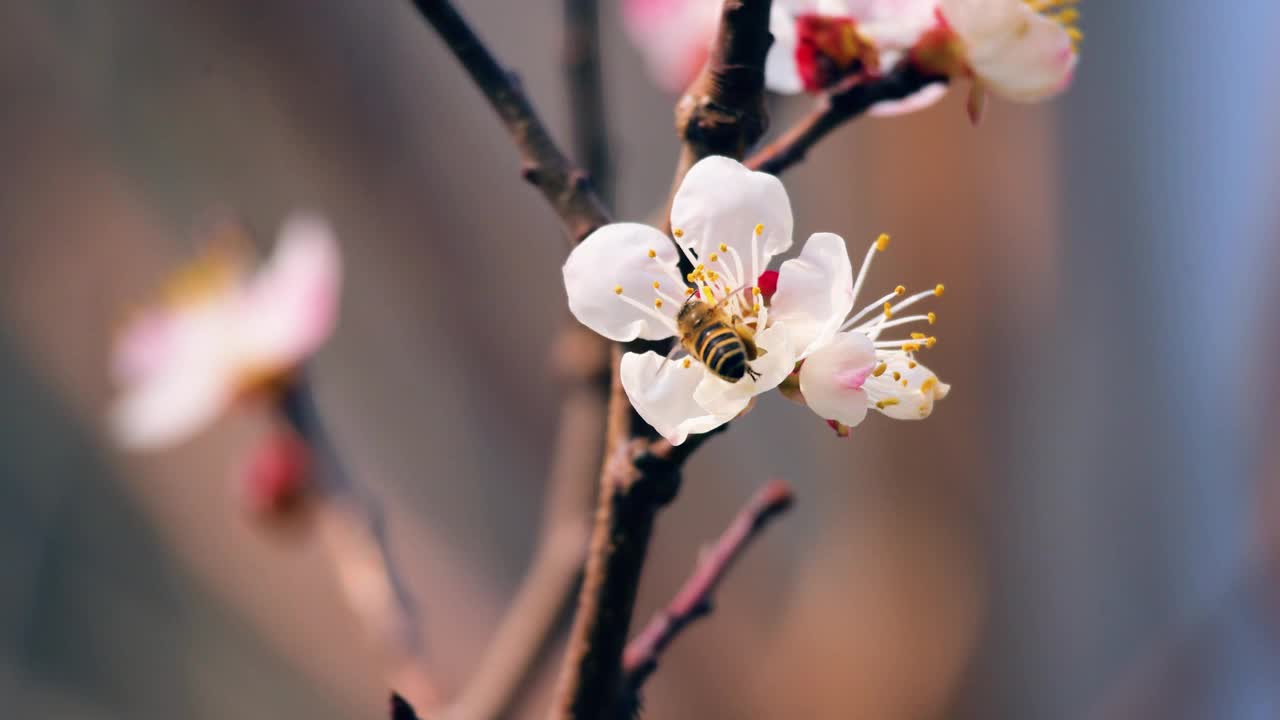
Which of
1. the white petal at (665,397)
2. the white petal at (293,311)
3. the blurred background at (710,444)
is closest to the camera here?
the white petal at (665,397)

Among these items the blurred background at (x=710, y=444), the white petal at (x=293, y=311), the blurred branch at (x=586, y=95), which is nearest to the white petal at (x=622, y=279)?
the blurred branch at (x=586, y=95)

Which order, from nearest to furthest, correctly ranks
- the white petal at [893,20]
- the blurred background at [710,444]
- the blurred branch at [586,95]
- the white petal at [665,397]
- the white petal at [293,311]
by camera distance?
the white petal at [665,397], the white petal at [893,20], the blurred branch at [586,95], the white petal at [293,311], the blurred background at [710,444]

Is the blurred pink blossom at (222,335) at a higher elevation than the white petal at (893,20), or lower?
lower

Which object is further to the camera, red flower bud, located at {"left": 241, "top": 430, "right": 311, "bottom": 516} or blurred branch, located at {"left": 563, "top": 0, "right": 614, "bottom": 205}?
red flower bud, located at {"left": 241, "top": 430, "right": 311, "bottom": 516}

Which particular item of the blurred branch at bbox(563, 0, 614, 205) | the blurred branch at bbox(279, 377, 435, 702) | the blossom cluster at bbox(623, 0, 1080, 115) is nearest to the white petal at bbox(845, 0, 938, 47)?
the blossom cluster at bbox(623, 0, 1080, 115)

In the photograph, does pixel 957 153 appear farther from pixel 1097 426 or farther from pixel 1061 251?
pixel 1097 426

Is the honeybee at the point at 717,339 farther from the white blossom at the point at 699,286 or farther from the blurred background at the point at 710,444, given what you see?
the blurred background at the point at 710,444

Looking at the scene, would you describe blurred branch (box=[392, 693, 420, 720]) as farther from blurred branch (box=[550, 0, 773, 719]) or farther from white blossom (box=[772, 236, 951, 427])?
white blossom (box=[772, 236, 951, 427])
